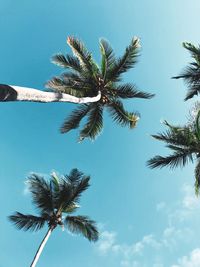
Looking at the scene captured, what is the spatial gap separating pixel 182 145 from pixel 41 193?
8684 millimetres

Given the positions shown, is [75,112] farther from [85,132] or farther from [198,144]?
[198,144]

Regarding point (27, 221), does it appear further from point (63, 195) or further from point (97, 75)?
point (97, 75)

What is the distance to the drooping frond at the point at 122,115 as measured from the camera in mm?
20938

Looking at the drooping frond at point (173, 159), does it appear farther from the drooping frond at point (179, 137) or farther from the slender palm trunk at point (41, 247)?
the slender palm trunk at point (41, 247)

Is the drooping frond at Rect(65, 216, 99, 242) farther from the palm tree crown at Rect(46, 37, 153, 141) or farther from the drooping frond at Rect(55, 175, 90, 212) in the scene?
the palm tree crown at Rect(46, 37, 153, 141)


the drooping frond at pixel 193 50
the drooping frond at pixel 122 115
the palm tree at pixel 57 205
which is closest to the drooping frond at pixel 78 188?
the palm tree at pixel 57 205

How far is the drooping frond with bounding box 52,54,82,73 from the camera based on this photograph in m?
20.0

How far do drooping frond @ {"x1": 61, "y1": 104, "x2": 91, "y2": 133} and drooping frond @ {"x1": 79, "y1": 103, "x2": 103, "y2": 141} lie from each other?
1.12 ft

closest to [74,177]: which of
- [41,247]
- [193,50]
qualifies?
[41,247]

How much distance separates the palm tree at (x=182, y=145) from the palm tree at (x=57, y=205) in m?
5.17

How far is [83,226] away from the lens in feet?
72.5

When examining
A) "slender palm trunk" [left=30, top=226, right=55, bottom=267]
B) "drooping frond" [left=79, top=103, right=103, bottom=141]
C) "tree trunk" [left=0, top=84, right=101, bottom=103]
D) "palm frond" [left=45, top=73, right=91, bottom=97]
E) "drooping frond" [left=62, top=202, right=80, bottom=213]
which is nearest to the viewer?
"tree trunk" [left=0, top=84, right=101, bottom=103]

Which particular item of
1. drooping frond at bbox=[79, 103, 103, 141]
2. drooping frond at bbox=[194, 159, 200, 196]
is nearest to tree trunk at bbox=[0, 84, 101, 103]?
drooping frond at bbox=[79, 103, 103, 141]

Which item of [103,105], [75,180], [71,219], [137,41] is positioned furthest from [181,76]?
[71,219]
